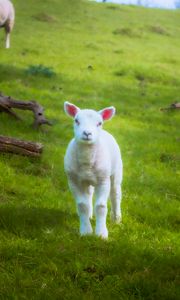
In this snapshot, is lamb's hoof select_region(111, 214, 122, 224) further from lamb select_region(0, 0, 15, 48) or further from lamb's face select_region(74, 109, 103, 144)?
lamb select_region(0, 0, 15, 48)

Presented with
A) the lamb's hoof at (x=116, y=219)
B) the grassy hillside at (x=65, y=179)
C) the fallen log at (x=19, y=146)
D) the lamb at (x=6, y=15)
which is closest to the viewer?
the grassy hillside at (x=65, y=179)

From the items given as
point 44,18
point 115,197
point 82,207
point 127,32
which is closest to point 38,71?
point 115,197

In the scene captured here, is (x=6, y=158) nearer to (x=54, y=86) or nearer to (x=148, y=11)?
(x=54, y=86)

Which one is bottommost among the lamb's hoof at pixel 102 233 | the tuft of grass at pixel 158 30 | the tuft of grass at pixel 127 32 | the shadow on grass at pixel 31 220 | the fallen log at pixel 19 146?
the tuft of grass at pixel 158 30

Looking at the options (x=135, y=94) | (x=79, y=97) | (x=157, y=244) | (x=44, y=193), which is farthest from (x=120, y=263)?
(x=135, y=94)

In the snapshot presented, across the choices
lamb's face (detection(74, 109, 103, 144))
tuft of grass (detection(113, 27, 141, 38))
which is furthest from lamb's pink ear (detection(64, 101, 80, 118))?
tuft of grass (detection(113, 27, 141, 38))

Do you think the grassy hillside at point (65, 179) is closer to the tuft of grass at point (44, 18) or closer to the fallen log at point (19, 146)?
the fallen log at point (19, 146)

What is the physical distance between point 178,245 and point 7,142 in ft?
13.6

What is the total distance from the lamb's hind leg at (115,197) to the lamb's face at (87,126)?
3.73 ft

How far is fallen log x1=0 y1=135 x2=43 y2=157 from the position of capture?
9.30 m

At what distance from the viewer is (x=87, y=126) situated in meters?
5.90

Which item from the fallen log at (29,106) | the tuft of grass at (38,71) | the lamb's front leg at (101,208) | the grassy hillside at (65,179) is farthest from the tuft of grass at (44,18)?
the lamb's front leg at (101,208)

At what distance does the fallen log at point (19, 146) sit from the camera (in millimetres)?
9297

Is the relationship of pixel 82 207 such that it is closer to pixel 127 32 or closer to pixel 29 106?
pixel 29 106
